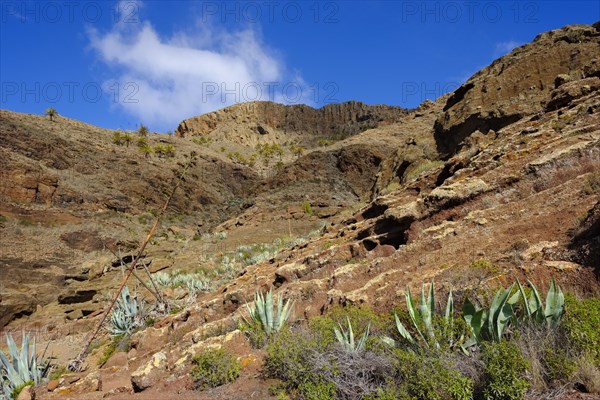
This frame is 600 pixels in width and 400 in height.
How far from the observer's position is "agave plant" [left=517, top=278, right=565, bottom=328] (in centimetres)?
331

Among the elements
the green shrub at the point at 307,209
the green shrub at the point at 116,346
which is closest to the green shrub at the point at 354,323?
the green shrub at the point at 116,346

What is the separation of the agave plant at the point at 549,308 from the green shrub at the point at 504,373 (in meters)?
0.45

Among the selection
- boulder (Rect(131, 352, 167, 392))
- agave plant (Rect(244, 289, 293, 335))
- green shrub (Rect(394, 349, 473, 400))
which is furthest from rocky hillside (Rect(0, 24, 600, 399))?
green shrub (Rect(394, 349, 473, 400))

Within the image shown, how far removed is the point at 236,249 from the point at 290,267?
12.5 metres

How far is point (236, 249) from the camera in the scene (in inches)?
828

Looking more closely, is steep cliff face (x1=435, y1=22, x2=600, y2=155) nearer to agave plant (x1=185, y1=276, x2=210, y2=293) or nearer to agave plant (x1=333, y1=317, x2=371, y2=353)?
agave plant (x1=185, y1=276, x2=210, y2=293)

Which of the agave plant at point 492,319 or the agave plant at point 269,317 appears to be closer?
the agave plant at point 492,319

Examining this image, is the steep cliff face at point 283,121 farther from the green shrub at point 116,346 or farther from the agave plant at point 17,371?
the agave plant at point 17,371

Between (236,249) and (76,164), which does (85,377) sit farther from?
(76,164)

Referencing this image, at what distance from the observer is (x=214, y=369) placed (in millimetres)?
4461

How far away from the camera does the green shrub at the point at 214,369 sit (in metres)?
4.37

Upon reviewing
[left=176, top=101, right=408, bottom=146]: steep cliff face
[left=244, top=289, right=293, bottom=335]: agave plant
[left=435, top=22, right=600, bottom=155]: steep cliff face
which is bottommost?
[left=244, top=289, right=293, bottom=335]: agave plant

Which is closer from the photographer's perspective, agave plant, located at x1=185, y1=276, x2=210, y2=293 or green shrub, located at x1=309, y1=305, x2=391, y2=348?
green shrub, located at x1=309, y1=305, x2=391, y2=348

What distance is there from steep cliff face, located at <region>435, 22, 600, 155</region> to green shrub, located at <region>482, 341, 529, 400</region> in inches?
558
